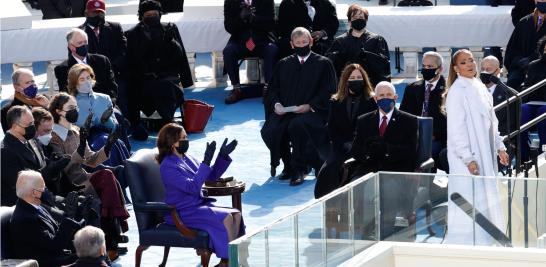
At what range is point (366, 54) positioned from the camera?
18141mm

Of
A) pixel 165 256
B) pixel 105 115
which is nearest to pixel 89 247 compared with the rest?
pixel 165 256

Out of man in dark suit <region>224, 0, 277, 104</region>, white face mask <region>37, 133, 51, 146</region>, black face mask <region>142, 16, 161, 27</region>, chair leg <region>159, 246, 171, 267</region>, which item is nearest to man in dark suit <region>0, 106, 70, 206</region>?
white face mask <region>37, 133, 51, 146</region>

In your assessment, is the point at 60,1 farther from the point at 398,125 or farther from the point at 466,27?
the point at 398,125

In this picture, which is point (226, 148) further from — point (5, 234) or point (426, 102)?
point (426, 102)

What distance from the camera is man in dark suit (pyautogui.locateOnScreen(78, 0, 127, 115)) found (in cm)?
1892

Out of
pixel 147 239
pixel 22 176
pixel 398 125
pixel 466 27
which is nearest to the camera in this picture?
pixel 22 176

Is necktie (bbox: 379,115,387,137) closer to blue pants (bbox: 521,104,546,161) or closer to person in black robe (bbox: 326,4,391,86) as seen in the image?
blue pants (bbox: 521,104,546,161)

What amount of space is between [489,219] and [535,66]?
4587 millimetres

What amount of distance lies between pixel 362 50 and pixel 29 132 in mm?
5448

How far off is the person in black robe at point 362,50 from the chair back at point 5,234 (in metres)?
6.21

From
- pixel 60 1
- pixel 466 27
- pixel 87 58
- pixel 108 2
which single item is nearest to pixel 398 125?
pixel 87 58

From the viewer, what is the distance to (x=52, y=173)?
544 inches

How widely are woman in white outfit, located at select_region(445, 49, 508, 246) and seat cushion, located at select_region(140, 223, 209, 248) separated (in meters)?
2.05

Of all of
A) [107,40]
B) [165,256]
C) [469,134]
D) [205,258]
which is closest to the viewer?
[205,258]
